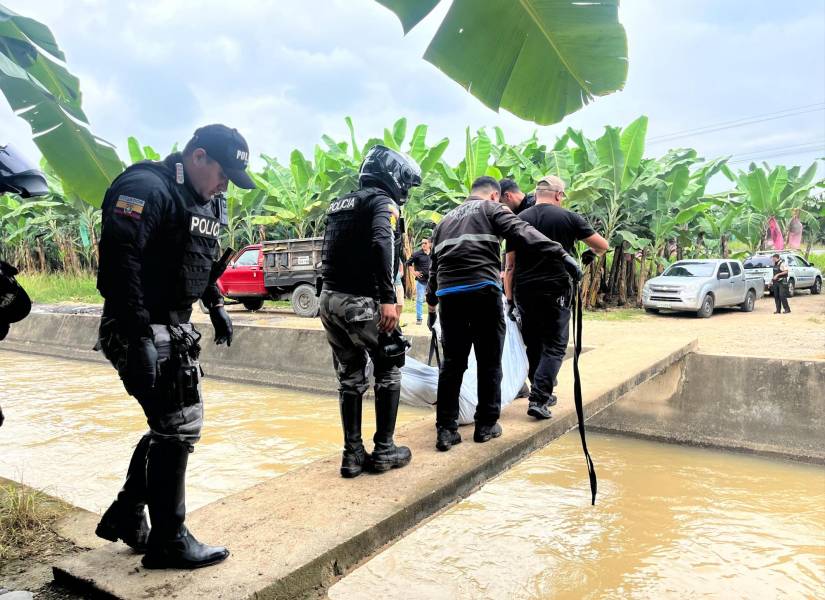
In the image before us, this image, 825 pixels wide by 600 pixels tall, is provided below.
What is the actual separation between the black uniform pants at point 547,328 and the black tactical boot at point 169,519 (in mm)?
2464

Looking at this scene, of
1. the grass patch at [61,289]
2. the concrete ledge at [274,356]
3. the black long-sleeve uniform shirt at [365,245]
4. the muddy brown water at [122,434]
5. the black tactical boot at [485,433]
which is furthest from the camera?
the grass patch at [61,289]

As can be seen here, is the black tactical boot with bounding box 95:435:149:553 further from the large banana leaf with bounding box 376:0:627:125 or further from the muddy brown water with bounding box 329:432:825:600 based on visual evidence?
the large banana leaf with bounding box 376:0:627:125

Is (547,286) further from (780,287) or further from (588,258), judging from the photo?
(780,287)

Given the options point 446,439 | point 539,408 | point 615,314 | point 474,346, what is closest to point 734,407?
point 539,408

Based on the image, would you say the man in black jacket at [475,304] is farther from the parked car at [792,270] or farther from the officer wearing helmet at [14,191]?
the parked car at [792,270]

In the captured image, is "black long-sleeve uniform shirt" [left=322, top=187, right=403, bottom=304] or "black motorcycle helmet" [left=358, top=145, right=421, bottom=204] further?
"black motorcycle helmet" [left=358, top=145, right=421, bottom=204]

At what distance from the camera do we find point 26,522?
2.71 meters

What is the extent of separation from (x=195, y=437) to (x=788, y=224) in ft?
71.3

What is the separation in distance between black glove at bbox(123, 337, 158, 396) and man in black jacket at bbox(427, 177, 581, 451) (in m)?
1.85

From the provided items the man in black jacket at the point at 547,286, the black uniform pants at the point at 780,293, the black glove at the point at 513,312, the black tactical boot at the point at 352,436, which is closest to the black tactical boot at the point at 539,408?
the man in black jacket at the point at 547,286

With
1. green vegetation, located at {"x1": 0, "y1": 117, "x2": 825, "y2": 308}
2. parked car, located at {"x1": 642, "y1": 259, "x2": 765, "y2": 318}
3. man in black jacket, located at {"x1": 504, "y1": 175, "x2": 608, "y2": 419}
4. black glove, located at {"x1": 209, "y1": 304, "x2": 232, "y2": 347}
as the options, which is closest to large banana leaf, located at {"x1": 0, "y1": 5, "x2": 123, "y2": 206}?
black glove, located at {"x1": 209, "y1": 304, "x2": 232, "y2": 347}

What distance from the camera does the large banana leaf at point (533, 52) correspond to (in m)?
1.95

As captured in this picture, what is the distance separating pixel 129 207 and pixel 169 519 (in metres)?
1.08

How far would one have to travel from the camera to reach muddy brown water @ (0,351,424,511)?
4746 mm
